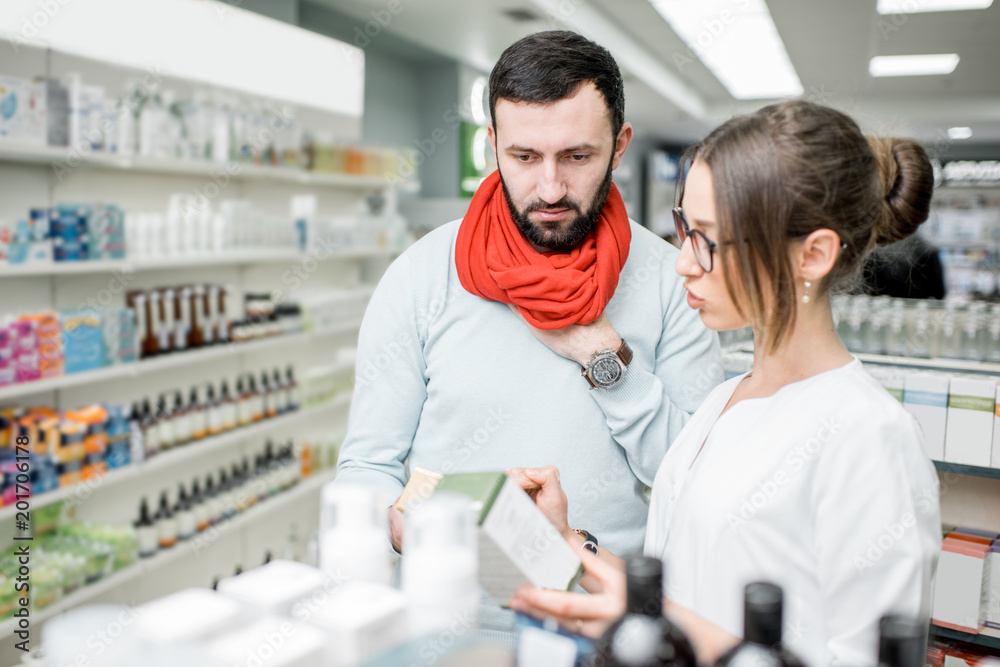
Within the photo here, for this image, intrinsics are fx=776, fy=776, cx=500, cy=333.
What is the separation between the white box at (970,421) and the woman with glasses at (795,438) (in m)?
1.09

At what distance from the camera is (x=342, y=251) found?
475cm

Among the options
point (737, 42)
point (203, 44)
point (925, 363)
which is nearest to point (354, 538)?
point (925, 363)

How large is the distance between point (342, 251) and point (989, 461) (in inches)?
142

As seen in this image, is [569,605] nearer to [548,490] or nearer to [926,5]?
[548,490]

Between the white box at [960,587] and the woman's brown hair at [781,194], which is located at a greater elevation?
the woman's brown hair at [781,194]

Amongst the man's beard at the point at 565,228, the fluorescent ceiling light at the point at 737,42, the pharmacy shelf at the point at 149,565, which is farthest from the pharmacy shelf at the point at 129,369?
the fluorescent ceiling light at the point at 737,42

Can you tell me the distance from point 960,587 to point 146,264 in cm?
314

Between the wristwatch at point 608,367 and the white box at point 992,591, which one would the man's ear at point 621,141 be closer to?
the wristwatch at point 608,367

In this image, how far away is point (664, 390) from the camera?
163cm

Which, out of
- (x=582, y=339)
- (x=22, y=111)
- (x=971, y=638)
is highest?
(x=22, y=111)

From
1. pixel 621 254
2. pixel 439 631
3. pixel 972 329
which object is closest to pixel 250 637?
pixel 439 631

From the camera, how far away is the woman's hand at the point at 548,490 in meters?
1.16

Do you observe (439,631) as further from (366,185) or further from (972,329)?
(366,185)

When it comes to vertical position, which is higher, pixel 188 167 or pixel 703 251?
pixel 188 167
